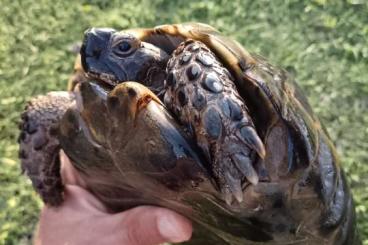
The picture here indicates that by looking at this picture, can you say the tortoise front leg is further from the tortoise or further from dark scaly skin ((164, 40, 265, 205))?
dark scaly skin ((164, 40, 265, 205))

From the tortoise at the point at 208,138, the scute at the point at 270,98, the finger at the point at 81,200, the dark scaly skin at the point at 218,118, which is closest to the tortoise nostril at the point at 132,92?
the tortoise at the point at 208,138

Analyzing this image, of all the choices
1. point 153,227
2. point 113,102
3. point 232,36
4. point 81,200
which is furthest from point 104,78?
point 232,36

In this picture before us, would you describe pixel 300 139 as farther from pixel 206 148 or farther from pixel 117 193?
pixel 117 193

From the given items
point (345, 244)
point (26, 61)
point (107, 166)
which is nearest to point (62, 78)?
point (26, 61)

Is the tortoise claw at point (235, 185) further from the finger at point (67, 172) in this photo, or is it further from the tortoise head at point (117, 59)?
the finger at point (67, 172)

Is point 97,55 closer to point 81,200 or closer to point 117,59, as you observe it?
point 117,59


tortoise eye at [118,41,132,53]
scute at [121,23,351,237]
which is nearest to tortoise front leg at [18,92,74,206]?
tortoise eye at [118,41,132,53]

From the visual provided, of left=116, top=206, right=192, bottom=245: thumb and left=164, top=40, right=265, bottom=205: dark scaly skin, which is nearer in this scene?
left=164, top=40, right=265, bottom=205: dark scaly skin
